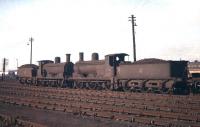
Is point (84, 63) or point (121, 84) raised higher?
point (84, 63)

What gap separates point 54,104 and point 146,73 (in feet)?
28.8

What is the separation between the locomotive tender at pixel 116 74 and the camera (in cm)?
2181

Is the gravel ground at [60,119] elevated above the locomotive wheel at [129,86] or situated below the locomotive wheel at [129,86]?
below

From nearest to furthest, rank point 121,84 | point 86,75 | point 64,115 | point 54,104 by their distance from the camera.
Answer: point 64,115 < point 54,104 < point 121,84 < point 86,75

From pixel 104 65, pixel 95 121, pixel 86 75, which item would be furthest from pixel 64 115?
pixel 86 75

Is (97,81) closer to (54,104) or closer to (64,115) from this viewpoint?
(54,104)

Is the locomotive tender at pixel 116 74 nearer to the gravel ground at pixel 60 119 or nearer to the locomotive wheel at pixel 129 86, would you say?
the locomotive wheel at pixel 129 86

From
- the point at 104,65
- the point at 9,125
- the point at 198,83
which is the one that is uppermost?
the point at 104,65

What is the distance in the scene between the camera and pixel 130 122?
12414mm

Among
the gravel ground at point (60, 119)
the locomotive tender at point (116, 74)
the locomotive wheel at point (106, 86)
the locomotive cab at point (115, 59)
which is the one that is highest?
the locomotive cab at point (115, 59)

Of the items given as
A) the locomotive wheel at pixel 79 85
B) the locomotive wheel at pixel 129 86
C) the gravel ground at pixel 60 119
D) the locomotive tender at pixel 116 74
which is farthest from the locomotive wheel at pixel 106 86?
the gravel ground at pixel 60 119

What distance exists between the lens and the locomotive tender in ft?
71.6

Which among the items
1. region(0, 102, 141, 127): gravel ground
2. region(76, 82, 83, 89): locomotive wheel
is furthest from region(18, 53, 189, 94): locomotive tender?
region(0, 102, 141, 127): gravel ground

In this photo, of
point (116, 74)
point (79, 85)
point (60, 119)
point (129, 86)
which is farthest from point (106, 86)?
point (60, 119)
